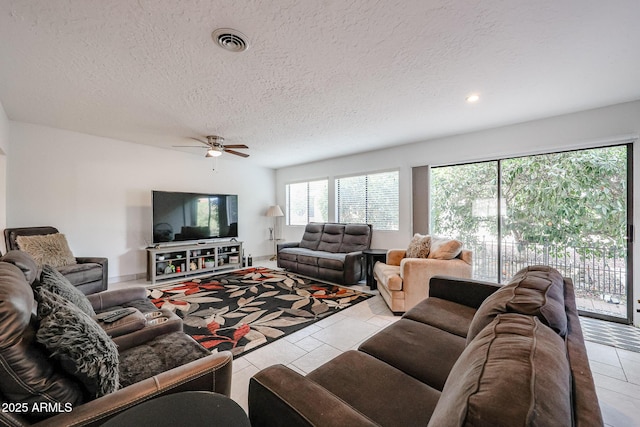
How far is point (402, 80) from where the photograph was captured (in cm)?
241

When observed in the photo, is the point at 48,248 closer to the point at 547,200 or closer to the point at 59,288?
the point at 59,288

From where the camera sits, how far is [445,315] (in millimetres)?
1882

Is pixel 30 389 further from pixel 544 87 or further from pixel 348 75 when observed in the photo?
pixel 544 87

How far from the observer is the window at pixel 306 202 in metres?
6.08

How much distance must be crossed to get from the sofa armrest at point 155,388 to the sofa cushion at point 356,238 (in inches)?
150

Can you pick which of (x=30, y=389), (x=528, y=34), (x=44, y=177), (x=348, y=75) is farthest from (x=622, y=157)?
(x=44, y=177)

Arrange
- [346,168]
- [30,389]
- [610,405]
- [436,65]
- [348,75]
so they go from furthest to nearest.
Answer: [346,168] → [348,75] → [436,65] → [610,405] → [30,389]

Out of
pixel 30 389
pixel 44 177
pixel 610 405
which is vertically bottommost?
pixel 610 405

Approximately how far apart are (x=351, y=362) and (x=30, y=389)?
1.19m

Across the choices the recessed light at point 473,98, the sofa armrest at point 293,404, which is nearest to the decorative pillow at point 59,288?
the sofa armrest at point 293,404

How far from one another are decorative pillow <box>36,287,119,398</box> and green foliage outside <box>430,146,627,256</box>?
4.36 m

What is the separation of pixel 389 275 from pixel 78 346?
9.43 ft

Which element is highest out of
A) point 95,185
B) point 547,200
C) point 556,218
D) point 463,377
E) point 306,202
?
point 95,185

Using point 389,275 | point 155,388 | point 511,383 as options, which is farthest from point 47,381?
point 389,275
